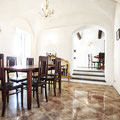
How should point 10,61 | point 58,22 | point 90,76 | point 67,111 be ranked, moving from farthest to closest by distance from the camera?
1. point 58,22
2. point 90,76
3. point 10,61
4. point 67,111

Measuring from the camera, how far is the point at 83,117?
1901 mm

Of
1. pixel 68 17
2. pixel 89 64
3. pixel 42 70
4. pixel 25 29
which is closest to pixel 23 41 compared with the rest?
pixel 25 29

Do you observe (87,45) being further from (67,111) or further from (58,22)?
(67,111)

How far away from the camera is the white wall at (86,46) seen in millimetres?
9305

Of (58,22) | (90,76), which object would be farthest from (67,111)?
(58,22)

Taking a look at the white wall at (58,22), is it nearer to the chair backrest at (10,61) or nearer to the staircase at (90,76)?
the staircase at (90,76)

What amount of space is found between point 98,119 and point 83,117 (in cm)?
25

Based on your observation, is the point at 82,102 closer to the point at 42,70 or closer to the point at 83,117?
the point at 83,117

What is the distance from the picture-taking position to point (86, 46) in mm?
9688

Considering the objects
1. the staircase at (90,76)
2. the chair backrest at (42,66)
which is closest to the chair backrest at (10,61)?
the chair backrest at (42,66)

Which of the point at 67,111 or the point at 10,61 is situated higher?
the point at 10,61

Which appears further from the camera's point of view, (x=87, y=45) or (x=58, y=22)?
(x=87, y=45)

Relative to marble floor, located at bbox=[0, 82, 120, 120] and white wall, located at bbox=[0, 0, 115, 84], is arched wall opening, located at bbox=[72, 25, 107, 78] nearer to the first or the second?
white wall, located at bbox=[0, 0, 115, 84]

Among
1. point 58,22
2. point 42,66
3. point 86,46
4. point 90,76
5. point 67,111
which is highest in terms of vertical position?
point 58,22
